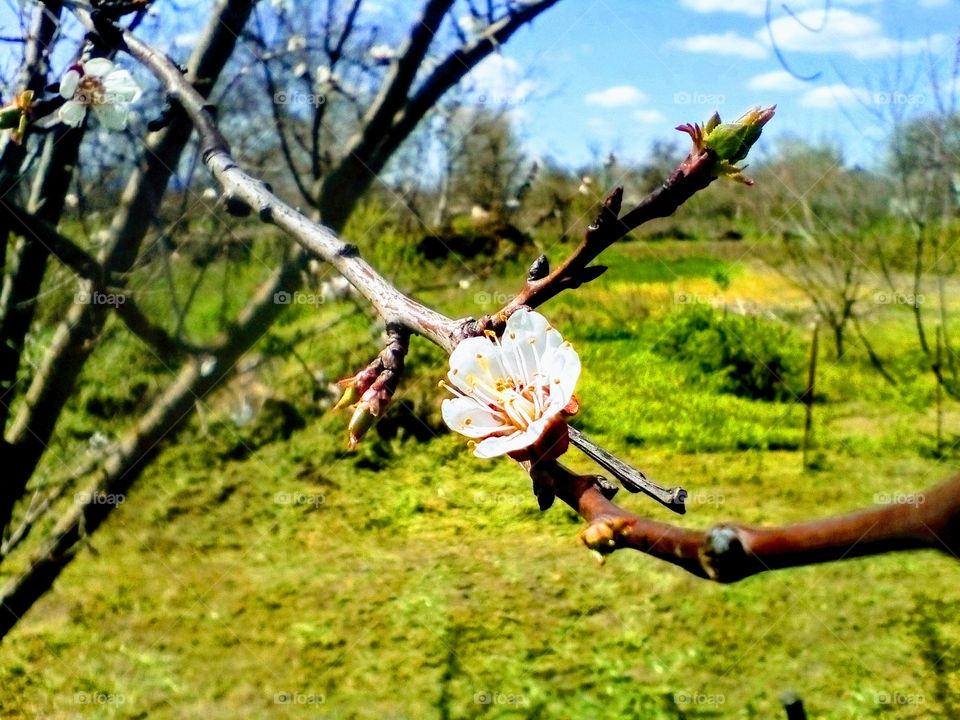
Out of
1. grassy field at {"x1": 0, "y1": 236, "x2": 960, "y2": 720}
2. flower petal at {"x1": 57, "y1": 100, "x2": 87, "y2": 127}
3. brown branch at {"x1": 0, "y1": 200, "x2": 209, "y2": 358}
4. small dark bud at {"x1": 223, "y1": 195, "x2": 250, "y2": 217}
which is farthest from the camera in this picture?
grassy field at {"x1": 0, "y1": 236, "x2": 960, "y2": 720}

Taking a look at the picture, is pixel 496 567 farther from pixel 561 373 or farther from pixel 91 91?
pixel 561 373

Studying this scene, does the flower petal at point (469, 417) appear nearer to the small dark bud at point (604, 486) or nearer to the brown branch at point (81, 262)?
the small dark bud at point (604, 486)

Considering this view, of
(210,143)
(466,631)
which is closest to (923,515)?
(210,143)

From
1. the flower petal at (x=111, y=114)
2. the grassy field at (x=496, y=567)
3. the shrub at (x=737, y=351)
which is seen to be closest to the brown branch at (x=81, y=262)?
the flower petal at (x=111, y=114)

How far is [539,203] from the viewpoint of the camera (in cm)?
188

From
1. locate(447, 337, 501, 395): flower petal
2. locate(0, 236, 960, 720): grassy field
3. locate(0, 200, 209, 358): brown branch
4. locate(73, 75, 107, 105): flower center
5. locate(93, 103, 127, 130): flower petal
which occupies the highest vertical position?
locate(73, 75, 107, 105): flower center

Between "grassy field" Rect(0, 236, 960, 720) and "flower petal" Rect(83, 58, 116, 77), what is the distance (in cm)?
52

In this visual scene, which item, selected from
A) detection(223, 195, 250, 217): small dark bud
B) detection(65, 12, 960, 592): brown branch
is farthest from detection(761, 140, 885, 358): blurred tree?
detection(65, 12, 960, 592): brown branch

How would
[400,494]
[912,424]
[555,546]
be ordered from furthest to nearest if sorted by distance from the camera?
[912,424]
[400,494]
[555,546]

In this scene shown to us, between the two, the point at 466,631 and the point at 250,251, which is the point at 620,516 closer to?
the point at 466,631

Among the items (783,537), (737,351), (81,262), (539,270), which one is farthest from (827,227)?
(783,537)

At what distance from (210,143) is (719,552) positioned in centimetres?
43

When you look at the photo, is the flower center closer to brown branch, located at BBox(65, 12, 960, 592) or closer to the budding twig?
brown branch, located at BBox(65, 12, 960, 592)

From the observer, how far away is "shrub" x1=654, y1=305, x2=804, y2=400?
1775 millimetres
